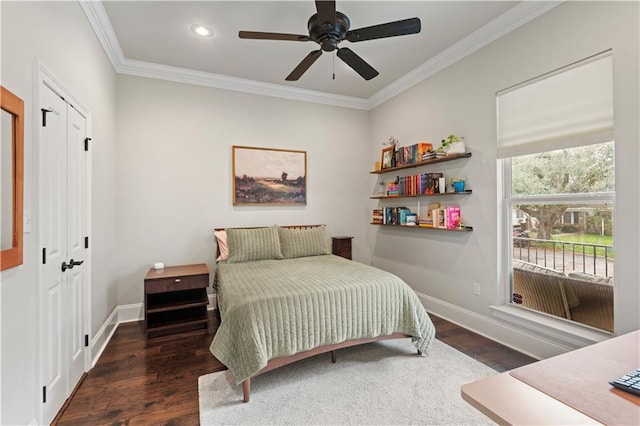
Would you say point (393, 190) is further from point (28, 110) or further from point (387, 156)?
point (28, 110)

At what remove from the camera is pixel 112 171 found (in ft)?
10.9

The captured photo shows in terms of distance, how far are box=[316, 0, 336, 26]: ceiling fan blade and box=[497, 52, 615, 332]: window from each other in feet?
6.08

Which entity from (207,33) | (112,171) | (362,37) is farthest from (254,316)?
(207,33)

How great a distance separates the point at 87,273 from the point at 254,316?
1.54 meters

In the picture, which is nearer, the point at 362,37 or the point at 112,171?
the point at 362,37

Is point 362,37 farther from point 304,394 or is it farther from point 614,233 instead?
point 304,394

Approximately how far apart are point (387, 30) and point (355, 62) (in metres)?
0.48

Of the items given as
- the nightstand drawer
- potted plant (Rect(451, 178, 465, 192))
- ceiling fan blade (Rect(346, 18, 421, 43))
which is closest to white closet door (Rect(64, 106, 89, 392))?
the nightstand drawer

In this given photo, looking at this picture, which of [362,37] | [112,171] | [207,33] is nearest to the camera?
[362,37]

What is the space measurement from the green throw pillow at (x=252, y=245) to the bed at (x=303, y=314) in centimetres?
33

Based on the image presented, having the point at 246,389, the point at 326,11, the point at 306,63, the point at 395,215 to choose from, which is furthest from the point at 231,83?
the point at 246,389

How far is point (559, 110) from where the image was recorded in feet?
7.99

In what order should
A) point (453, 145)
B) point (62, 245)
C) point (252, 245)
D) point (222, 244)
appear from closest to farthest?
point (62, 245)
point (453, 145)
point (252, 245)
point (222, 244)

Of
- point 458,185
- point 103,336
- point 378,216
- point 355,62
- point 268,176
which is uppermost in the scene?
point 355,62
